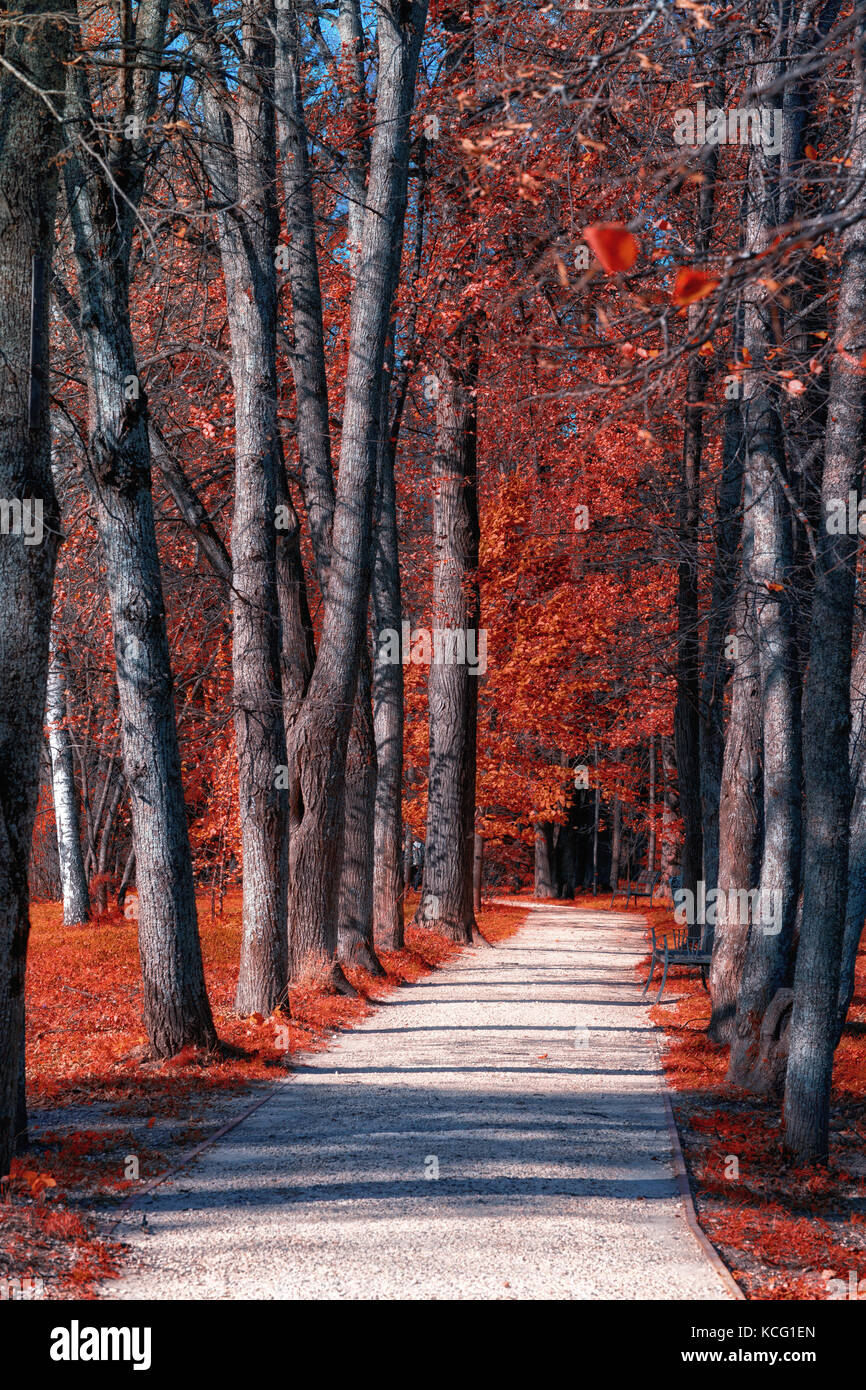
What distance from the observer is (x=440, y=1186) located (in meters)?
7.13

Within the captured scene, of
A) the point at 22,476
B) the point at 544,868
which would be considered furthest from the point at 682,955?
the point at 544,868

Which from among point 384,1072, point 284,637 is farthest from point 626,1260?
point 284,637

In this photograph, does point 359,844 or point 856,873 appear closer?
point 856,873

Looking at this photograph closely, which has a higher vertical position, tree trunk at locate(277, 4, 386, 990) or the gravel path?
tree trunk at locate(277, 4, 386, 990)

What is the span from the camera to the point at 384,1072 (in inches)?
412

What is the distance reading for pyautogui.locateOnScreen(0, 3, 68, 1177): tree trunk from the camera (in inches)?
261

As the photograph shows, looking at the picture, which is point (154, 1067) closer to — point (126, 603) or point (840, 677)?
point (126, 603)

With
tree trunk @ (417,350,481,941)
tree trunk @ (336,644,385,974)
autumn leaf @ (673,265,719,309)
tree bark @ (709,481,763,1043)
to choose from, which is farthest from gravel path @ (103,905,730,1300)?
tree trunk @ (417,350,481,941)

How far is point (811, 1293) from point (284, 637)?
9.74m

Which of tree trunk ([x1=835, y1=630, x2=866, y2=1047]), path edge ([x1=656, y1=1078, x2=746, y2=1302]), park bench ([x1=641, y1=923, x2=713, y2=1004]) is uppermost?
tree trunk ([x1=835, y1=630, x2=866, y2=1047])

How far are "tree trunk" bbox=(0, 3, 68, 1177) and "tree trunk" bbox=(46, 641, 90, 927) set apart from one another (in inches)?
658

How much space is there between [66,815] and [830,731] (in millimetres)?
18973

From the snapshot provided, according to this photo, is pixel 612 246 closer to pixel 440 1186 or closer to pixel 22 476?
pixel 22 476

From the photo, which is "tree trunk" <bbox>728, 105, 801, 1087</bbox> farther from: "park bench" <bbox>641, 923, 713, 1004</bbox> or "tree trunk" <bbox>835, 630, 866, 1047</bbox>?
"park bench" <bbox>641, 923, 713, 1004</bbox>
